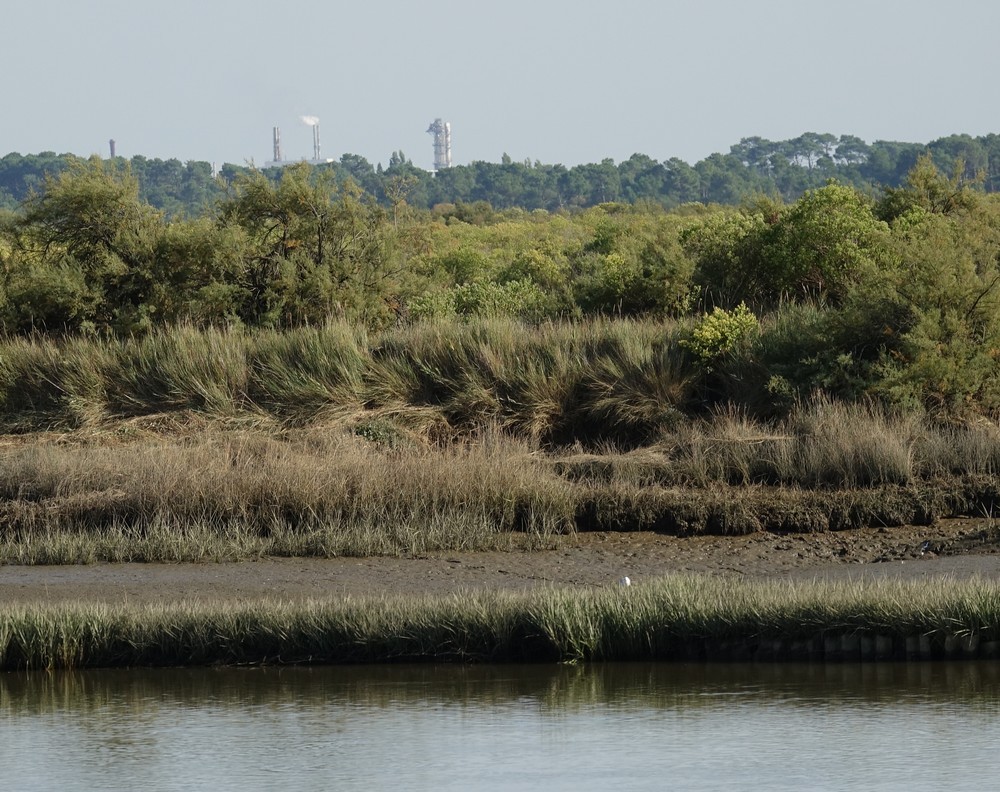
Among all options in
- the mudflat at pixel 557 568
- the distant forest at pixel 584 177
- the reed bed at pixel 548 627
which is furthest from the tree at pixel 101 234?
the distant forest at pixel 584 177

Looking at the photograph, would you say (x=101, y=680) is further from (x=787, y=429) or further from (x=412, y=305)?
(x=412, y=305)

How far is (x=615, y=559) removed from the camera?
601 inches

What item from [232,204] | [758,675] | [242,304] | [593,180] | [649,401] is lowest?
[758,675]

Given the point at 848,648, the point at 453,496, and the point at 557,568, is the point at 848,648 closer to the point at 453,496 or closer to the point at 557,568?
the point at 557,568

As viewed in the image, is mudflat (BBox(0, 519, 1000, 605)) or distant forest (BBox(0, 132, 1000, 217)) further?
distant forest (BBox(0, 132, 1000, 217))

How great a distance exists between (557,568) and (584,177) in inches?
3884

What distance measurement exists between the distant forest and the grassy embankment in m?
78.0

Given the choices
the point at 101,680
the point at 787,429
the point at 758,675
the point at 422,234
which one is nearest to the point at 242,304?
the point at 422,234

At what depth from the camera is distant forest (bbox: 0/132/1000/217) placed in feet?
339

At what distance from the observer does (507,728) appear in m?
9.57

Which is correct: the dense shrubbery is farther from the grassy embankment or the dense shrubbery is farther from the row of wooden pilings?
the row of wooden pilings

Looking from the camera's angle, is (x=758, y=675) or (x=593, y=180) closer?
(x=758, y=675)

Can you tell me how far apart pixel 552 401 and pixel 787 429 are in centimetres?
360

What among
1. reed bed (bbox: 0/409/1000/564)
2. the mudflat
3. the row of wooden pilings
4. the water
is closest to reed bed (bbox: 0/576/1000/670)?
the row of wooden pilings
